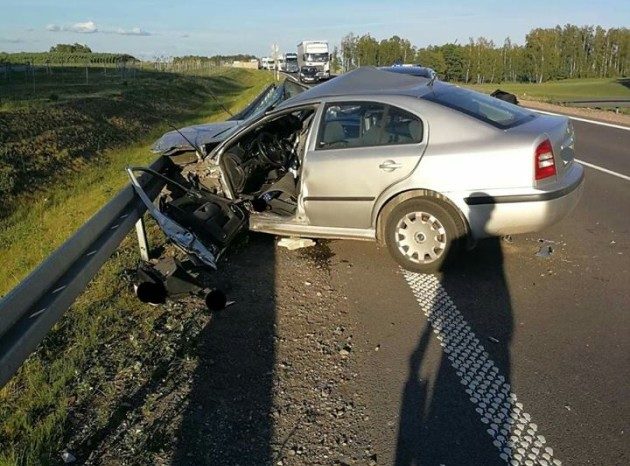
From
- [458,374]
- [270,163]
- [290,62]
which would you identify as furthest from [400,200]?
[290,62]

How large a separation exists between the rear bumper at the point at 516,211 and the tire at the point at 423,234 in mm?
170

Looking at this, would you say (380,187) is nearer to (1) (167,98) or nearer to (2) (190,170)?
(2) (190,170)

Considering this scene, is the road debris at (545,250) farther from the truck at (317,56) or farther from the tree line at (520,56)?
the tree line at (520,56)

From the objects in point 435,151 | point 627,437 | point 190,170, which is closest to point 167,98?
point 190,170

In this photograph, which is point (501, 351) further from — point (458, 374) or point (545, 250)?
point (545, 250)

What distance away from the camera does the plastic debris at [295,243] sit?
6.23m

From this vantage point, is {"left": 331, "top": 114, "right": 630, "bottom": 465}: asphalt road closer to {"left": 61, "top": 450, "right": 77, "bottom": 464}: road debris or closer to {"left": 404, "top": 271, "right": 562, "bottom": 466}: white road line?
{"left": 404, "top": 271, "right": 562, "bottom": 466}: white road line

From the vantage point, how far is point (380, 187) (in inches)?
211

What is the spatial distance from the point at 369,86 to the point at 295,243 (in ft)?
5.73

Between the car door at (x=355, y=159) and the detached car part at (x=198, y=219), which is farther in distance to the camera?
the car door at (x=355, y=159)

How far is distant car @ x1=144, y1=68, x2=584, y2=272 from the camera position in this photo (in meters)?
5.04

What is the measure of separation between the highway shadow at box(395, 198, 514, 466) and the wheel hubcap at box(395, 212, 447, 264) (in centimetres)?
21

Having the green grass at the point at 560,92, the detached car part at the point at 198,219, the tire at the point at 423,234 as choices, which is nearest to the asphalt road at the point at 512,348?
the tire at the point at 423,234

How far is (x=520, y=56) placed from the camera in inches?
3716
